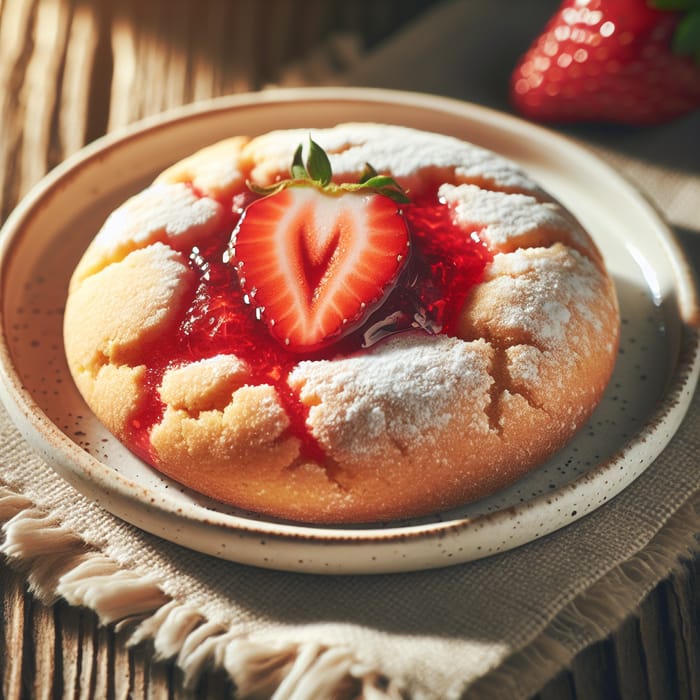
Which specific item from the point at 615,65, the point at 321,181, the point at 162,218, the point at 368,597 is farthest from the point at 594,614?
the point at 615,65

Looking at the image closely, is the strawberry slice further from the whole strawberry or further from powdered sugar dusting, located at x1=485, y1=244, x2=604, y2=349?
the whole strawberry

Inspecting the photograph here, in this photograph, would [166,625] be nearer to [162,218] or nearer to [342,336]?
[342,336]

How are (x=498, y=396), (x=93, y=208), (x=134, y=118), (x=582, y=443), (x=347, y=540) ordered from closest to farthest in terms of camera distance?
(x=347, y=540)
(x=498, y=396)
(x=582, y=443)
(x=93, y=208)
(x=134, y=118)

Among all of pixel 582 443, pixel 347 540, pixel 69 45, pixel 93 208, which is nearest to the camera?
pixel 347 540

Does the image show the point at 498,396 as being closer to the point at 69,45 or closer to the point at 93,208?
the point at 93,208

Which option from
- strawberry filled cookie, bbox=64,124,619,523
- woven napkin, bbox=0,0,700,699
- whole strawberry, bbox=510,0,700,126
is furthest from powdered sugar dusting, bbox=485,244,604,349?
whole strawberry, bbox=510,0,700,126

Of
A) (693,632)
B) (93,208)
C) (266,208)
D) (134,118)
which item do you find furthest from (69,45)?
(693,632)

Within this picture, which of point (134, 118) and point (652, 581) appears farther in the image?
point (134, 118)

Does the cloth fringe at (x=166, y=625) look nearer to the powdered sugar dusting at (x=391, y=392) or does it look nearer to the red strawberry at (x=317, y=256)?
the powdered sugar dusting at (x=391, y=392)
